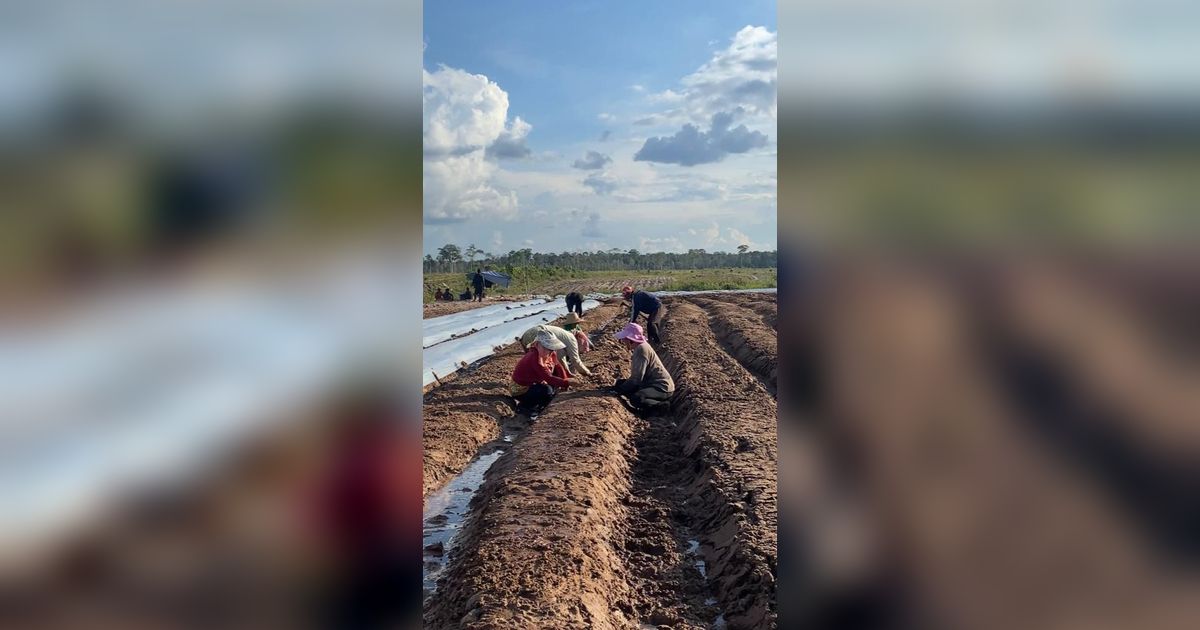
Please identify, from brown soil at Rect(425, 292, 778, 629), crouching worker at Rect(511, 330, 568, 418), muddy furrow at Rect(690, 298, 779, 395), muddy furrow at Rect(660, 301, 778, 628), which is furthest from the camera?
muddy furrow at Rect(690, 298, 779, 395)

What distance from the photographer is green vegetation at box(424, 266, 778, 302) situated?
50881 mm

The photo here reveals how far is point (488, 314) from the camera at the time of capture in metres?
24.8

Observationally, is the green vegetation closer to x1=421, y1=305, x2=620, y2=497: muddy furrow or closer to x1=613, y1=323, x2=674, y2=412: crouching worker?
x1=421, y1=305, x2=620, y2=497: muddy furrow

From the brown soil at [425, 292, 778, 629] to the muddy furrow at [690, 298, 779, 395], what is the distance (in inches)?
129

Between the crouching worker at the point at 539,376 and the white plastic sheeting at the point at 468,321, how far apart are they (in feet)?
13.2

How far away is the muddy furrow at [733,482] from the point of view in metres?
4.87
